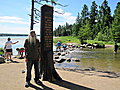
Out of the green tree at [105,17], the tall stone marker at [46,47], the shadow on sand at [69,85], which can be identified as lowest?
the shadow on sand at [69,85]

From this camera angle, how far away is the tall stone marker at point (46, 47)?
6.86 metres

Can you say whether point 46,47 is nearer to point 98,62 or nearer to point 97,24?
point 98,62

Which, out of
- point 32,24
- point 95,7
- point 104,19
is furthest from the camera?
point 95,7

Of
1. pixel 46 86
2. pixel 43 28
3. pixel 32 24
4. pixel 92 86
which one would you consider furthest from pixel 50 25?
pixel 32 24

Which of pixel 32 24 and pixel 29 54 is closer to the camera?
pixel 29 54

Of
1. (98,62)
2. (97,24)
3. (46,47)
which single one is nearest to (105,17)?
(97,24)

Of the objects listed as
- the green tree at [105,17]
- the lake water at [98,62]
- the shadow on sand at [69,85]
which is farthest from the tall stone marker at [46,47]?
the green tree at [105,17]

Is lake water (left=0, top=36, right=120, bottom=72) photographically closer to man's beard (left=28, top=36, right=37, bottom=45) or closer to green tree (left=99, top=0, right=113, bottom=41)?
man's beard (left=28, top=36, right=37, bottom=45)

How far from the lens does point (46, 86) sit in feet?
19.9

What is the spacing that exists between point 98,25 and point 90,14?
927 centimetres

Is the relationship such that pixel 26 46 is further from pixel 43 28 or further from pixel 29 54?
pixel 43 28

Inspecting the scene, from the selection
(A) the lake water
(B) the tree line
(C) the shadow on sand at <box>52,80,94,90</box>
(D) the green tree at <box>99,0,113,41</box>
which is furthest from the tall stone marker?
(D) the green tree at <box>99,0,113,41</box>

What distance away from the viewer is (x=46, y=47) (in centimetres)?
695

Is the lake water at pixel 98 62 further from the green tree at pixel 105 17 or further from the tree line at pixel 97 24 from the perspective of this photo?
the green tree at pixel 105 17
